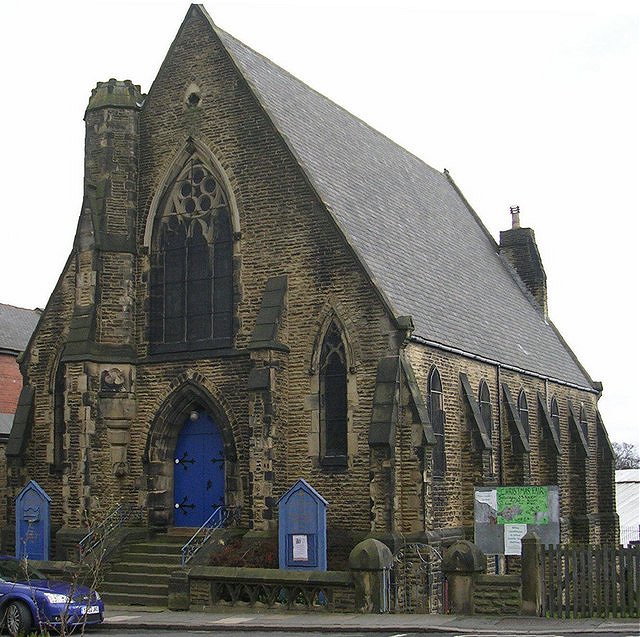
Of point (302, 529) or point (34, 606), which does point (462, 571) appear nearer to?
point (302, 529)

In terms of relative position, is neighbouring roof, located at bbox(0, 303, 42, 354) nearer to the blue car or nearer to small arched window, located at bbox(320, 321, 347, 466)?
small arched window, located at bbox(320, 321, 347, 466)

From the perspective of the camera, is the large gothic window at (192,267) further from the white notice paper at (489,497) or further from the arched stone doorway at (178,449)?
the white notice paper at (489,497)

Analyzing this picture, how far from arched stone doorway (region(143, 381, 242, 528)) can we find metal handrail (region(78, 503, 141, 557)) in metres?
0.48

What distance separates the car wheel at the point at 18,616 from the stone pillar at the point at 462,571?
6987 millimetres

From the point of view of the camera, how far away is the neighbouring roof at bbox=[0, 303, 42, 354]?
43.4 m

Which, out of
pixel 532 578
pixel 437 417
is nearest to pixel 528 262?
pixel 437 417

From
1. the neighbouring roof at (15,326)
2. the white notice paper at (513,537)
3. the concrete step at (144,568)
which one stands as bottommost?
the concrete step at (144,568)

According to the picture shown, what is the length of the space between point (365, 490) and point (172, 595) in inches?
174

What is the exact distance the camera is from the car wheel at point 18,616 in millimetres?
17500

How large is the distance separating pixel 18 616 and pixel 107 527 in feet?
20.4

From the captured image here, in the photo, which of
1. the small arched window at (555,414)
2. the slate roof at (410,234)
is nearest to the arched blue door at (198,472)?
the slate roof at (410,234)

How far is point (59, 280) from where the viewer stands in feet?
87.7

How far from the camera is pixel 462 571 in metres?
18.1

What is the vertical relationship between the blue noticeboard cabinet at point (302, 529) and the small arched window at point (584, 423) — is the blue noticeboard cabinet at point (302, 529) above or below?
below
